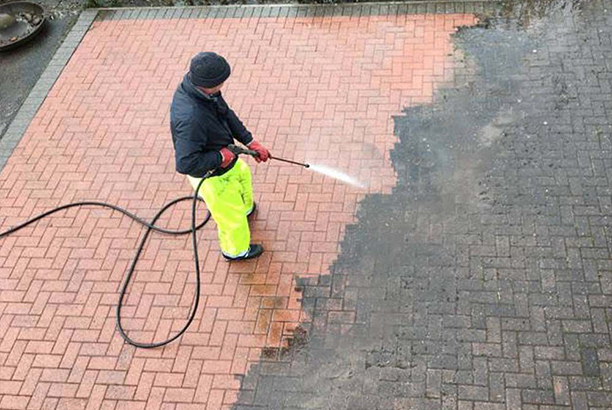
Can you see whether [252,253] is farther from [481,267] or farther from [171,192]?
[481,267]

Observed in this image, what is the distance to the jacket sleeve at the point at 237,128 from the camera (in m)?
5.24

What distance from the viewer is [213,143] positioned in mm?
4992

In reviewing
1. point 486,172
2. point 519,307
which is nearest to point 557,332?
point 519,307

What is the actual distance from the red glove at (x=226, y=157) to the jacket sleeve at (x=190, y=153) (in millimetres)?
83

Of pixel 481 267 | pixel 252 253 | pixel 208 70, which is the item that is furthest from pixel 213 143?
pixel 481 267

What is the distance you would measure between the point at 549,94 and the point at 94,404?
5621 mm

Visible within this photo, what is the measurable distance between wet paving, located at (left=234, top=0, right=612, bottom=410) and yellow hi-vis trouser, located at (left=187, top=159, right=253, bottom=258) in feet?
2.46

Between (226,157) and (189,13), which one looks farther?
(189,13)

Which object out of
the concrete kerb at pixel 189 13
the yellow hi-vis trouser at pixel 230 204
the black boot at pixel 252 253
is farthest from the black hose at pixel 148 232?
the concrete kerb at pixel 189 13

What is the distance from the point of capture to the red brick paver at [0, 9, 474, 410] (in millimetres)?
5156

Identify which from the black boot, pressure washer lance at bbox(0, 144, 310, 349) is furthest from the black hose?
the black boot

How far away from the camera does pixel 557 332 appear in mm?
4887

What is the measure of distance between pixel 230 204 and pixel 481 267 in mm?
2315

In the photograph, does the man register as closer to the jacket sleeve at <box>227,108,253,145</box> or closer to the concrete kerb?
the jacket sleeve at <box>227,108,253,145</box>
